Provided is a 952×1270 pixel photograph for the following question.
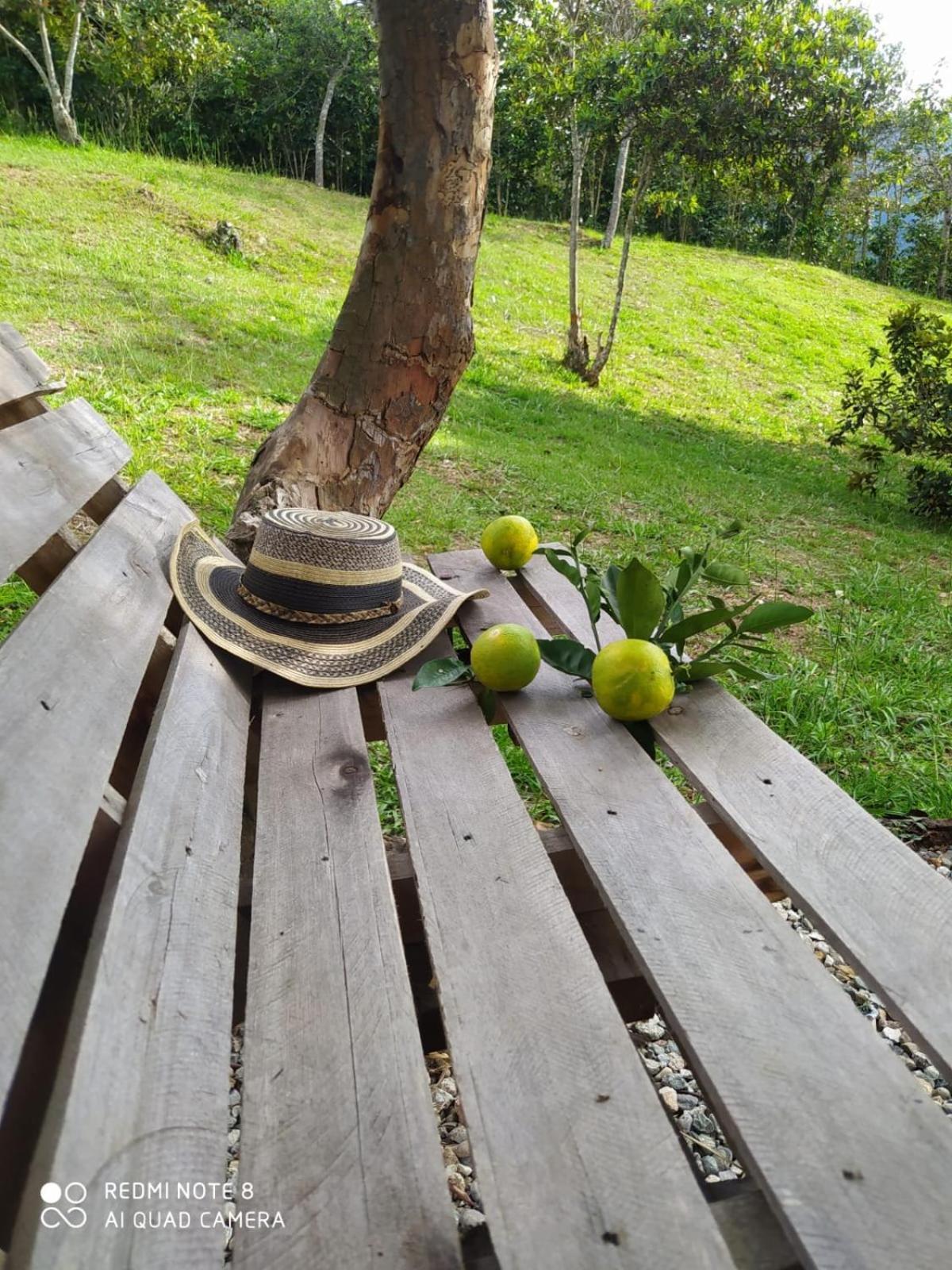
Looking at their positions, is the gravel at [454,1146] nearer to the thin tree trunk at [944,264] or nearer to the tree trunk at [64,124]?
the tree trunk at [64,124]

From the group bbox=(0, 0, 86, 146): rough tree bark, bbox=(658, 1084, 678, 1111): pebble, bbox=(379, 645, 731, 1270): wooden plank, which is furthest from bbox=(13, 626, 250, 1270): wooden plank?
bbox=(0, 0, 86, 146): rough tree bark

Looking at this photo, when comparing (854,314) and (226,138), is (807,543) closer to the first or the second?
(854,314)

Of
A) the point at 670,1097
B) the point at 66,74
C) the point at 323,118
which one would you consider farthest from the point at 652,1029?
the point at 323,118

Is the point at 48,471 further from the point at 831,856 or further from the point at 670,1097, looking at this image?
the point at 670,1097

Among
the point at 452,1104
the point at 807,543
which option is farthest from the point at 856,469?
the point at 452,1104

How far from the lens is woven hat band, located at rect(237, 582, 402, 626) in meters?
1.80

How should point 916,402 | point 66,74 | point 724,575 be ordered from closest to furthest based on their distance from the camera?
point 724,575, point 916,402, point 66,74

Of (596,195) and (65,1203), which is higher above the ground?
(596,195)

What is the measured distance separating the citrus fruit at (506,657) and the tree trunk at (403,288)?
134 cm

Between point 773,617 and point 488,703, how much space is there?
0.55m

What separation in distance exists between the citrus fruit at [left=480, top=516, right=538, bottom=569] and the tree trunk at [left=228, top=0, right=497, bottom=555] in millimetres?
867

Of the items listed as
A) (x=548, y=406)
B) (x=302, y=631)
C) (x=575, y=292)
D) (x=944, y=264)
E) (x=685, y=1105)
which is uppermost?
(x=944, y=264)

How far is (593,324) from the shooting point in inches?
444

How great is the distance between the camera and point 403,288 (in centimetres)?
278
